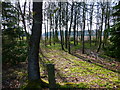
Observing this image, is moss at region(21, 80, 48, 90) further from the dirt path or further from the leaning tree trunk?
the dirt path

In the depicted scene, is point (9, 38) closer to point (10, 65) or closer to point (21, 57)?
point (21, 57)

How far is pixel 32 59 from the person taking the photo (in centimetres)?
444

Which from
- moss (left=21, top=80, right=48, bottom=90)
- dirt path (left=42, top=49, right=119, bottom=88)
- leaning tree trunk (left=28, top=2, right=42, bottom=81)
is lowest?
dirt path (left=42, top=49, right=119, bottom=88)

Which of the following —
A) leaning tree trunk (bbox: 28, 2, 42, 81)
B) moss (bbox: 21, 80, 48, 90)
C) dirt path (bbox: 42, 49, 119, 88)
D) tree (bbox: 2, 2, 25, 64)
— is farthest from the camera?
tree (bbox: 2, 2, 25, 64)

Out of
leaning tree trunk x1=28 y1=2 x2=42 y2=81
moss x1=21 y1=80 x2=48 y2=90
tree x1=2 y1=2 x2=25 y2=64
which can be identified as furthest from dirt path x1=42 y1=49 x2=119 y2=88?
tree x1=2 y1=2 x2=25 y2=64

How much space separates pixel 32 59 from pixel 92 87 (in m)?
2.95

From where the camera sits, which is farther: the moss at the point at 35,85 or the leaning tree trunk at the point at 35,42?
the leaning tree trunk at the point at 35,42

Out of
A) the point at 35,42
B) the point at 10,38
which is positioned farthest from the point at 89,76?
the point at 10,38

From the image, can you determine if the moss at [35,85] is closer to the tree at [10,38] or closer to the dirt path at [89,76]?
the dirt path at [89,76]

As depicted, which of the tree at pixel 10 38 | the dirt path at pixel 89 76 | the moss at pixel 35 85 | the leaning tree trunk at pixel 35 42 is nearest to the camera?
the moss at pixel 35 85

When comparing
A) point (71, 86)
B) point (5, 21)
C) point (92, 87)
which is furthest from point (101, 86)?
point (5, 21)

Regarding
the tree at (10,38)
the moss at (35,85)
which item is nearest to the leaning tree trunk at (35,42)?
the moss at (35,85)

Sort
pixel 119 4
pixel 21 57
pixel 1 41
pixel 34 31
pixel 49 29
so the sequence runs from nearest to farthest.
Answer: pixel 34 31 < pixel 1 41 < pixel 119 4 < pixel 21 57 < pixel 49 29

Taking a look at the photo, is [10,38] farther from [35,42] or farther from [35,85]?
[35,85]
